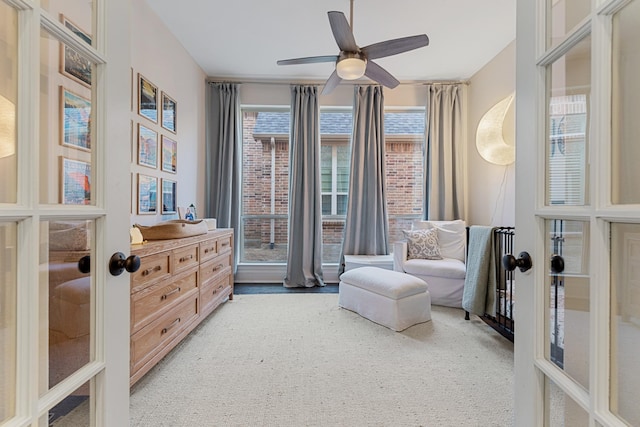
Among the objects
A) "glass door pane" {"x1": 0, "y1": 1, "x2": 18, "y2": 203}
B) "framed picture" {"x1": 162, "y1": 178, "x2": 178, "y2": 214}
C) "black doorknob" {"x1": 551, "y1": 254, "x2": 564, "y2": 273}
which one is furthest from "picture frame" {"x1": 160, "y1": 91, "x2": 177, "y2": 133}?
"black doorknob" {"x1": 551, "y1": 254, "x2": 564, "y2": 273}

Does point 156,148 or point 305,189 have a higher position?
point 156,148

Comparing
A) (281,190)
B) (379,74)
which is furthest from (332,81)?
(281,190)

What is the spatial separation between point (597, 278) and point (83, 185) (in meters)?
1.18

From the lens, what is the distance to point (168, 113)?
2879mm

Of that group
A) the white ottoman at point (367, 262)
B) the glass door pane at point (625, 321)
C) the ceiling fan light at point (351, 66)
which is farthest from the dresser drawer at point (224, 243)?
the glass door pane at point (625, 321)

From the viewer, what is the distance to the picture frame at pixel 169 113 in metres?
2.79

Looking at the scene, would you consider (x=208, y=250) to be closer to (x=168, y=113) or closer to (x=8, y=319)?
(x=168, y=113)

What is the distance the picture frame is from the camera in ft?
9.16

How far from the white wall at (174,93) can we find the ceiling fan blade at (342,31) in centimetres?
163

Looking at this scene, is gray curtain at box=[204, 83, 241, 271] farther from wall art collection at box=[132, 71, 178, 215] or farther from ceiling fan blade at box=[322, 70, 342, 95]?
ceiling fan blade at box=[322, 70, 342, 95]

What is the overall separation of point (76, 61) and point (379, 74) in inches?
97.2

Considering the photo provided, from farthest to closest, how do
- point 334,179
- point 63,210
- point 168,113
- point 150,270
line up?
point 334,179 < point 168,113 < point 150,270 < point 63,210

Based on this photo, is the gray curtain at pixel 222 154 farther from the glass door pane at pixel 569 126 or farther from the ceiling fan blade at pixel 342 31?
the glass door pane at pixel 569 126

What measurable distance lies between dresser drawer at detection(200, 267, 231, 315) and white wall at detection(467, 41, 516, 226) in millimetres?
3263
